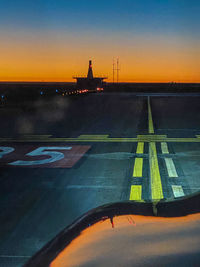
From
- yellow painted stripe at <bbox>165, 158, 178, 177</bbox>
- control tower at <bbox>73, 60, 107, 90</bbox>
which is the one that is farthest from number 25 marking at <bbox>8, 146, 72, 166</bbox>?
control tower at <bbox>73, 60, 107, 90</bbox>

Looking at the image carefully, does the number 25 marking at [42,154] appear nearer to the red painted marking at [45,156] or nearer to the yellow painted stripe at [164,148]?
the red painted marking at [45,156]

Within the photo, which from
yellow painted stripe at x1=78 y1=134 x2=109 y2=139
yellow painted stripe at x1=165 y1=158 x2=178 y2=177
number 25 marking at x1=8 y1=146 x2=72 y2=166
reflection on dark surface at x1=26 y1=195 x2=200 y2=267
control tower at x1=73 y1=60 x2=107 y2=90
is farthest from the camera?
control tower at x1=73 y1=60 x2=107 y2=90

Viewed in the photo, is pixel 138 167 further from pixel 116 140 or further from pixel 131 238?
pixel 131 238

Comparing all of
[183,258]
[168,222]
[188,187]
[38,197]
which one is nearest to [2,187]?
[38,197]

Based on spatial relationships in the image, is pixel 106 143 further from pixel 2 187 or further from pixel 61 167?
pixel 2 187

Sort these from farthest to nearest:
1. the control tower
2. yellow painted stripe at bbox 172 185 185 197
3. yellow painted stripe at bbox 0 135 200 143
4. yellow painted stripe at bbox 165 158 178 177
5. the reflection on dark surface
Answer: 1. the control tower
2. yellow painted stripe at bbox 0 135 200 143
3. yellow painted stripe at bbox 165 158 178 177
4. yellow painted stripe at bbox 172 185 185 197
5. the reflection on dark surface

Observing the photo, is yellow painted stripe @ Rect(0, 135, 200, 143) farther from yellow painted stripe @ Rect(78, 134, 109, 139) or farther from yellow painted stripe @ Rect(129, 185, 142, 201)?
yellow painted stripe @ Rect(129, 185, 142, 201)

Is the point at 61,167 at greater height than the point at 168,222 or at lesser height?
lesser
